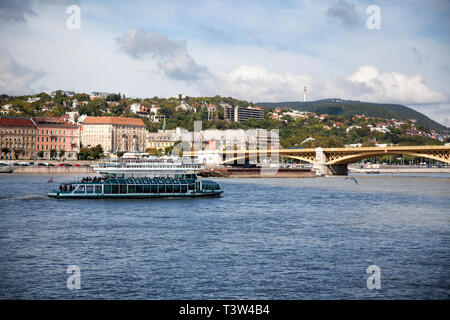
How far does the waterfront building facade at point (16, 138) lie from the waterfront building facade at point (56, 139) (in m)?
1.58

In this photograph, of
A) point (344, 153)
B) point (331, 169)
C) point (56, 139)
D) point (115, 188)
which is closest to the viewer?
point (115, 188)

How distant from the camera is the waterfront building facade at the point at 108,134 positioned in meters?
157

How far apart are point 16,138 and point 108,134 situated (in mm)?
38627

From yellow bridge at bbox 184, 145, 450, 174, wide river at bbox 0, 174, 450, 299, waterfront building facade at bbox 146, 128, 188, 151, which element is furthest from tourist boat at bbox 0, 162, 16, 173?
waterfront building facade at bbox 146, 128, 188, 151

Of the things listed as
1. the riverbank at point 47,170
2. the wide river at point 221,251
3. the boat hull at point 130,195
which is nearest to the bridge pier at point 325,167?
the riverbank at point 47,170

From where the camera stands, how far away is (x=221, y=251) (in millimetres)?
23562

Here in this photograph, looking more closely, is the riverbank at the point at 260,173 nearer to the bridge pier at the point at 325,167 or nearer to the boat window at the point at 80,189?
the bridge pier at the point at 325,167

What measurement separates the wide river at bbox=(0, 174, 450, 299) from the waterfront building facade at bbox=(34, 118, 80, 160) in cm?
8664

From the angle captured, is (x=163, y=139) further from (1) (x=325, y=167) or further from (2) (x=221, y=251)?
(2) (x=221, y=251)

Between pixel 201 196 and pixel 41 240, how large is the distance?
26572 millimetres

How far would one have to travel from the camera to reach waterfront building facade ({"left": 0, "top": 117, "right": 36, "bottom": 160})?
4663 inches

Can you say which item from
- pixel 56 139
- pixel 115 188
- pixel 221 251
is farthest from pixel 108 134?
pixel 221 251
